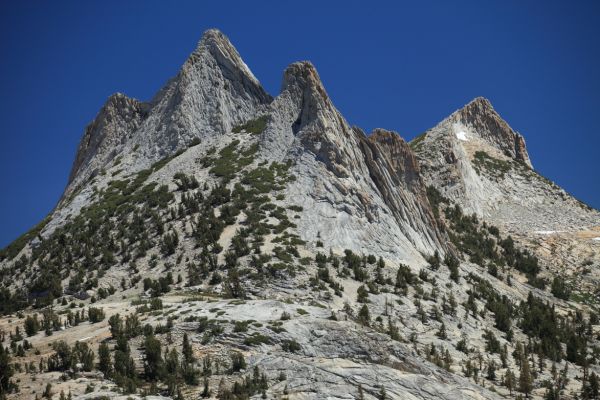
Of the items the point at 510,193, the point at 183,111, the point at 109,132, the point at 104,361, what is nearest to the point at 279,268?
the point at 104,361

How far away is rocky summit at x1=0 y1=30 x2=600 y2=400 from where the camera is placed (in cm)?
3005

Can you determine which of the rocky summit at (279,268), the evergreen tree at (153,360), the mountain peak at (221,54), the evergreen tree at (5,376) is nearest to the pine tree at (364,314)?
the rocky summit at (279,268)

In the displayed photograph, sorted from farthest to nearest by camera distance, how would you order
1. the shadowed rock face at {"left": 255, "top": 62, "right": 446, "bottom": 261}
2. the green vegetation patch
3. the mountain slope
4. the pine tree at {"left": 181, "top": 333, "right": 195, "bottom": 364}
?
the mountain slope < the green vegetation patch < the shadowed rock face at {"left": 255, "top": 62, "right": 446, "bottom": 261} < the pine tree at {"left": 181, "top": 333, "right": 195, "bottom": 364}

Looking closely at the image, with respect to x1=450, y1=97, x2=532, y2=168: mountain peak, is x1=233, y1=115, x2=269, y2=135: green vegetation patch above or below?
below

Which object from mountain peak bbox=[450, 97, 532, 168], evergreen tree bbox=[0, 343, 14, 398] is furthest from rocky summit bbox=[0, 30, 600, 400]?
mountain peak bbox=[450, 97, 532, 168]

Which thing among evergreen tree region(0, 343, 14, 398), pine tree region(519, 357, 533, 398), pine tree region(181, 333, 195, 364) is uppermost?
pine tree region(519, 357, 533, 398)

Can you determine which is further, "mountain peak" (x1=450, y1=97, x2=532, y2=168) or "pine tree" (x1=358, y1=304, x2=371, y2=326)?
"mountain peak" (x1=450, y1=97, x2=532, y2=168)

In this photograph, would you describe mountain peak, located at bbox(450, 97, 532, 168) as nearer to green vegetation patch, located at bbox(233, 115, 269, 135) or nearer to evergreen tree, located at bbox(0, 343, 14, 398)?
green vegetation patch, located at bbox(233, 115, 269, 135)

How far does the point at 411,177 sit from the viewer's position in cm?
6862

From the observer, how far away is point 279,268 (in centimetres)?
4391

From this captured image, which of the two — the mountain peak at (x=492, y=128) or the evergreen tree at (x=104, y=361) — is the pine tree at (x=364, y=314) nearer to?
the evergreen tree at (x=104, y=361)

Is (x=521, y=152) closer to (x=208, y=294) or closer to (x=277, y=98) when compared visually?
(x=277, y=98)

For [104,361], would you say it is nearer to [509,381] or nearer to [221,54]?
[509,381]

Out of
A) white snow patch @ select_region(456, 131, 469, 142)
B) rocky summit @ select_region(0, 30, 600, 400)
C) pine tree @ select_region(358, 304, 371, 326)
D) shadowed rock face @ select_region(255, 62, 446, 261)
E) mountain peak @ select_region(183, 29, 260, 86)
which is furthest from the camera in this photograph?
white snow patch @ select_region(456, 131, 469, 142)
